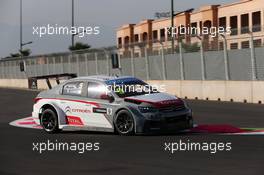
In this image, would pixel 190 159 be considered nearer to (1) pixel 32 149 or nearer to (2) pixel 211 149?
(2) pixel 211 149

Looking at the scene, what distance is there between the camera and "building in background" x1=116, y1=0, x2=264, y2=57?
93.2 feet

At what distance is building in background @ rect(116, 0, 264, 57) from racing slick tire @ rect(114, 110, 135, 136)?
41.4 feet

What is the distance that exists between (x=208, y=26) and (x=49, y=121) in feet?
270

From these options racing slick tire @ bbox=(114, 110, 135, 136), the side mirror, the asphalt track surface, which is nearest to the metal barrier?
the side mirror

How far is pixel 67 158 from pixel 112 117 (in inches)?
138

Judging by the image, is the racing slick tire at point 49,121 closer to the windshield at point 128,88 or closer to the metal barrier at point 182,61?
the windshield at point 128,88

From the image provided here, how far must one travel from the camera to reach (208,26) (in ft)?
318

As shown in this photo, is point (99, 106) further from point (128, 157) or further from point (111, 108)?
point (128, 157)

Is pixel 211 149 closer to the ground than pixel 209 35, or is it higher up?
closer to the ground

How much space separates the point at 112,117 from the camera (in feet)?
48.9

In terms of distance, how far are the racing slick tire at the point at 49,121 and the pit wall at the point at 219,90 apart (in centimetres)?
1229

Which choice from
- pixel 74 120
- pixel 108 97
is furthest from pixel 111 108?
pixel 74 120

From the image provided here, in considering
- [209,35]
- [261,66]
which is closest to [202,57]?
[209,35]

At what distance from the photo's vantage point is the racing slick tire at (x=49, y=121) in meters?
16.1
